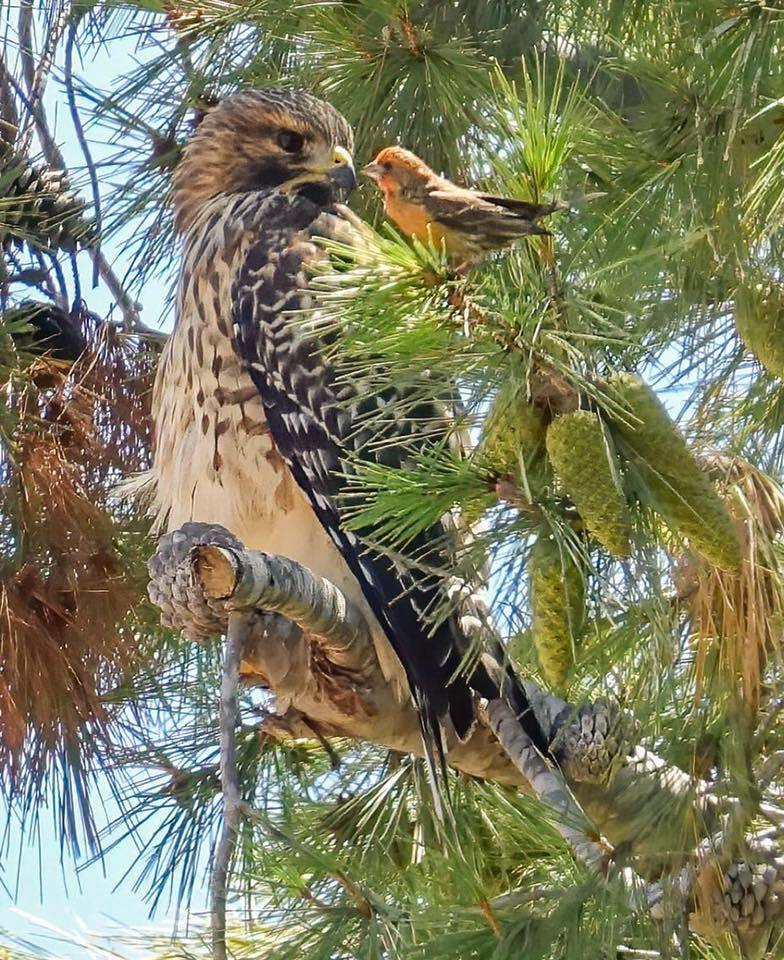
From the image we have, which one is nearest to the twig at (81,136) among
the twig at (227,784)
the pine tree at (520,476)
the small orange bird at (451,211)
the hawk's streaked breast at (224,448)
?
the pine tree at (520,476)

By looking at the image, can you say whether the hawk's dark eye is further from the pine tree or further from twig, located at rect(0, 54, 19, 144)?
twig, located at rect(0, 54, 19, 144)

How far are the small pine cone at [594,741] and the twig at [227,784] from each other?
0.51 meters

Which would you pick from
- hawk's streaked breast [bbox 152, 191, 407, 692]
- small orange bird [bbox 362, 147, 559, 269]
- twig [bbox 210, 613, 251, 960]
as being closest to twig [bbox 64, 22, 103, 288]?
hawk's streaked breast [bbox 152, 191, 407, 692]

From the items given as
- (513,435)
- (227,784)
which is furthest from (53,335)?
(513,435)

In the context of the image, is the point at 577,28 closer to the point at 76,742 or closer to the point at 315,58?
the point at 315,58

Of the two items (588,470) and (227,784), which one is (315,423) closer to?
(227,784)

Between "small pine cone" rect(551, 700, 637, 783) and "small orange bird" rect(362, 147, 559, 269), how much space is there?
77cm

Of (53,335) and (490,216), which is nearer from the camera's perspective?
(490,216)

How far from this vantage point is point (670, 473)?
66.5 inches

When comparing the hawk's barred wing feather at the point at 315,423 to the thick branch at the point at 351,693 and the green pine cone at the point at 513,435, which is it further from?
the green pine cone at the point at 513,435

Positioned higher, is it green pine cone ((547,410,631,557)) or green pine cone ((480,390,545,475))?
green pine cone ((480,390,545,475))

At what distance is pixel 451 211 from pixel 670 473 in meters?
0.53

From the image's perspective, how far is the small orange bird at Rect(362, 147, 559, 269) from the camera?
1.76 meters

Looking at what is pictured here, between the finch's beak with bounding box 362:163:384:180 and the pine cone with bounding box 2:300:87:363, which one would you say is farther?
the pine cone with bounding box 2:300:87:363
